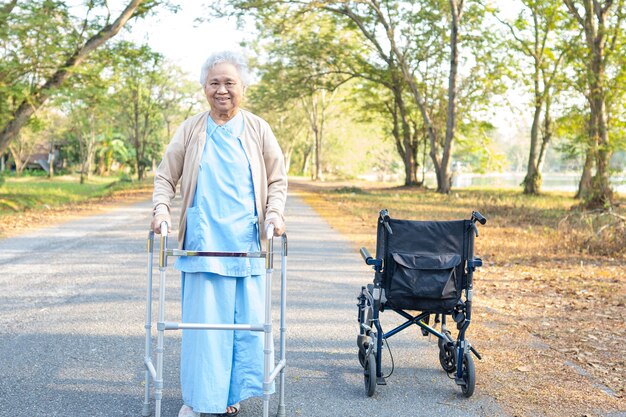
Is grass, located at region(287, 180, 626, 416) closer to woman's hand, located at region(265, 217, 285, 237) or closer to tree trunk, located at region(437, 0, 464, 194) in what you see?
woman's hand, located at region(265, 217, 285, 237)

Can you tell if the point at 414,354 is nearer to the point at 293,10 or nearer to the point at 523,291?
the point at 523,291

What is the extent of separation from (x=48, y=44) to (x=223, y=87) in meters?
A: 15.7

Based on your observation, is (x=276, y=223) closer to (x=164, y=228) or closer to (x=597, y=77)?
(x=164, y=228)

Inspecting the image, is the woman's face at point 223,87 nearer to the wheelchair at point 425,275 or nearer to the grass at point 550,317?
the wheelchair at point 425,275

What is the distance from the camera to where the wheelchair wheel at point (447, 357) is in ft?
15.6

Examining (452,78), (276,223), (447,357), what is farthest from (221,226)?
(452,78)

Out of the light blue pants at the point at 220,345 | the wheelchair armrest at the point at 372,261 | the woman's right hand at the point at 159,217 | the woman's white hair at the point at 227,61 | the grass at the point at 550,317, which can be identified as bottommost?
the grass at the point at 550,317

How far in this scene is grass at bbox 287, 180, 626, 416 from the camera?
15.0 ft

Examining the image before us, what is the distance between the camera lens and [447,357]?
488cm

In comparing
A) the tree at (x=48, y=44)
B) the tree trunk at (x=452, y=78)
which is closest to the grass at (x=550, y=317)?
the tree at (x=48, y=44)

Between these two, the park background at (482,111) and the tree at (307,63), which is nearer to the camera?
the park background at (482,111)

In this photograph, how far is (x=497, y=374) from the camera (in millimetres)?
4914

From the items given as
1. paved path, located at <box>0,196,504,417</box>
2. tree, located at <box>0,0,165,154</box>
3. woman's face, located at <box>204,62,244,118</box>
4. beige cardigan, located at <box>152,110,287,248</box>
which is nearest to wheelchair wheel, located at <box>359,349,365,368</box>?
paved path, located at <box>0,196,504,417</box>

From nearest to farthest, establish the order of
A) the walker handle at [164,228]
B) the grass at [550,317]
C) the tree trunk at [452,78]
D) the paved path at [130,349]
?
the walker handle at [164,228], the paved path at [130,349], the grass at [550,317], the tree trunk at [452,78]
